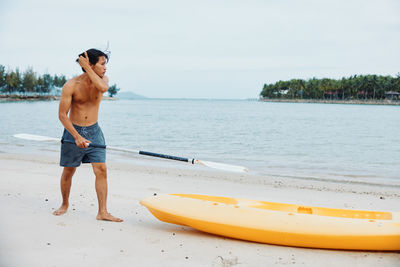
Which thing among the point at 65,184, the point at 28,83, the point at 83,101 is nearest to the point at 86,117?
the point at 83,101

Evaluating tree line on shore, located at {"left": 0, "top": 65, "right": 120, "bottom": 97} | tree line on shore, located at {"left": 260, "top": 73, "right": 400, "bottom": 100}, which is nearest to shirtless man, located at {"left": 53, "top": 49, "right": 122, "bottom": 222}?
tree line on shore, located at {"left": 0, "top": 65, "right": 120, "bottom": 97}

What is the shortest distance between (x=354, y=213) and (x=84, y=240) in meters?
2.44

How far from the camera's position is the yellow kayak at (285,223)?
3.17 m

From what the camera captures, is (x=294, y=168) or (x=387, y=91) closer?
(x=294, y=168)

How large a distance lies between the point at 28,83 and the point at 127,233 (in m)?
98.0

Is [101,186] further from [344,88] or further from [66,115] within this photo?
[344,88]

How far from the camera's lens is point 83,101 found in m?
3.75

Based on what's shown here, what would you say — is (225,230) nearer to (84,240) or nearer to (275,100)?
(84,240)

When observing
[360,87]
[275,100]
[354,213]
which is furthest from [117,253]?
[275,100]

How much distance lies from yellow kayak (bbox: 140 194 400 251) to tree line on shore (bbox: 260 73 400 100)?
361 feet

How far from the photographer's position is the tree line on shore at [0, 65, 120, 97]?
3184 inches

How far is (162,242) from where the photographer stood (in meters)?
3.37

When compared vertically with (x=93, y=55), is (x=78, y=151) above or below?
below

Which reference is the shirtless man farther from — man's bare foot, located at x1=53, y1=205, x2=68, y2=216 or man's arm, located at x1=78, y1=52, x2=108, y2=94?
man's bare foot, located at x1=53, y1=205, x2=68, y2=216
